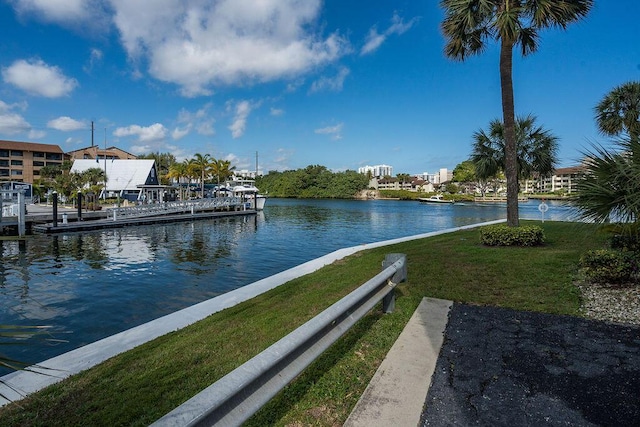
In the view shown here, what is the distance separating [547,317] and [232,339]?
4.26 m

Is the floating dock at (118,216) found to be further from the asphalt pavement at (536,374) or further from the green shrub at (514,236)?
the asphalt pavement at (536,374)

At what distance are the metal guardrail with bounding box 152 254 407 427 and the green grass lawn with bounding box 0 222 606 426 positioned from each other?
449 millimetres

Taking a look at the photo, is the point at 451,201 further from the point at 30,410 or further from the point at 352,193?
the point at 30,410

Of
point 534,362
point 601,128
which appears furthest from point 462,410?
point 601,128

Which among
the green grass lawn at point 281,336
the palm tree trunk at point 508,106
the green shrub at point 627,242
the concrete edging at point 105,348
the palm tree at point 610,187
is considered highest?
the palm tree trunk at point 508,106

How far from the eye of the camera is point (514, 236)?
431 inches

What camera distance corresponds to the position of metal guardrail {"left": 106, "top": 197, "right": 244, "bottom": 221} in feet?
104

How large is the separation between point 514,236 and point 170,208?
111ft

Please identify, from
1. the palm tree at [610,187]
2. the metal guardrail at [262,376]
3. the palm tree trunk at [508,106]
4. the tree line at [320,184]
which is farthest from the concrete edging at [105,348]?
the tree line at [320,184]

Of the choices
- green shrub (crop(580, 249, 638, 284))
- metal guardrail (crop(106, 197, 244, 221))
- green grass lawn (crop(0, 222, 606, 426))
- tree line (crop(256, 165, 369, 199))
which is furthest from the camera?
tree line (crop(256, 165, 369, 199))

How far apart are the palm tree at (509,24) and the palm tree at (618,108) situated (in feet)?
47.3

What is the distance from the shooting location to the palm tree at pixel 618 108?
22.2 m

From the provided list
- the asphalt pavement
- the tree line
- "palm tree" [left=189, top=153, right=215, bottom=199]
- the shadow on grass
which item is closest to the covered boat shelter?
"palm tree" [left=189, top=153, right=215, bottom=199]

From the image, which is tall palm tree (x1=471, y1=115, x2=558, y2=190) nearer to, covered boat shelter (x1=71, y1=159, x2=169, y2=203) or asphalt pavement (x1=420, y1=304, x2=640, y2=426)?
Answer: asphalt pavement (x1=420, y1=304, x2=640, y2=426)
